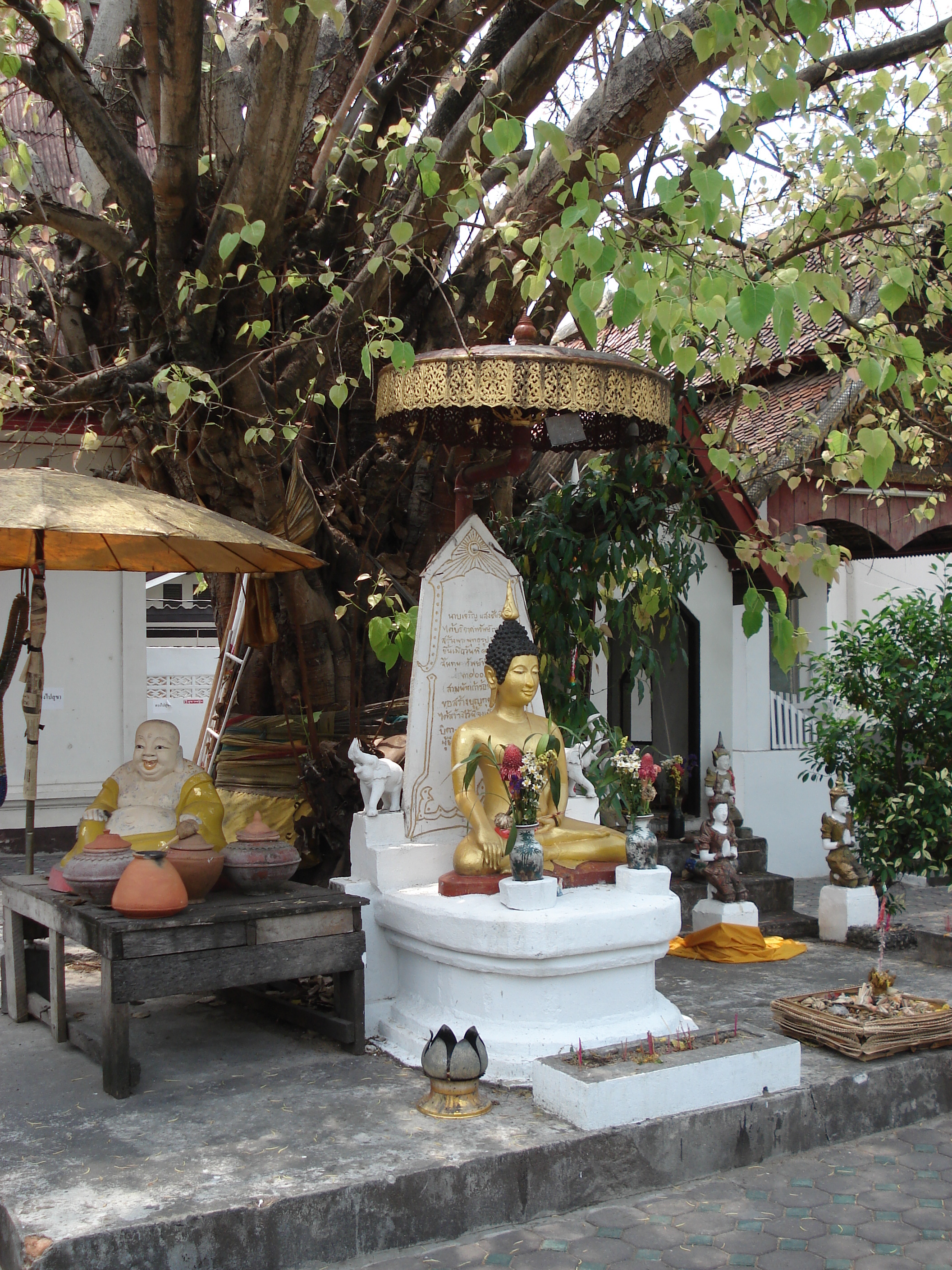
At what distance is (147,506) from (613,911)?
2.61m

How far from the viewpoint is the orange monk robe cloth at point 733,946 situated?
686cm

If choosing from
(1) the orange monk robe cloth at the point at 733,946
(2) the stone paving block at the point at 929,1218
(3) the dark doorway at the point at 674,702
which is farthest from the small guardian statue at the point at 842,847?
(2) the stone paving block at the point at 929,1218

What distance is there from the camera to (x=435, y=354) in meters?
5.12

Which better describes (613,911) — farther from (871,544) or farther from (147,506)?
(871,544)

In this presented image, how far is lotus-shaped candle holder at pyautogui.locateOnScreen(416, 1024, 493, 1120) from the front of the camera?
4.04m

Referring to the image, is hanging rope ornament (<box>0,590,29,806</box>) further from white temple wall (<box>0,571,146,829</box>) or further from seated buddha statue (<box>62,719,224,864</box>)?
white temple wall (<box>0,571,146,829</box>)

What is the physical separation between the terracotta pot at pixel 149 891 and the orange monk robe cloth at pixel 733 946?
354cm

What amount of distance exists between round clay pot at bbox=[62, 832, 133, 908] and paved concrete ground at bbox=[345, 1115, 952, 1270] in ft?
5.70

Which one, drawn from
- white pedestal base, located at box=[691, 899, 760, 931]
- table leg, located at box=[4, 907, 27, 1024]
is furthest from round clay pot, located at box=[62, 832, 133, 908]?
white pedestal base, located at box=[691, 899, 760, 931]

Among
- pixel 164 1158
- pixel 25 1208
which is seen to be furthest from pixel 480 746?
pixel 25 1208

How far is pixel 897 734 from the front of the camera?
24.6 feet

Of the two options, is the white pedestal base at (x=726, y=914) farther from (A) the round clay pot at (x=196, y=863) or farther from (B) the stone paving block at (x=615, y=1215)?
(A) the round clay pot at (x=196, y=863)

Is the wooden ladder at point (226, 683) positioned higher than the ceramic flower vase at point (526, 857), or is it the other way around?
the wooden ladder at point (226, 683)

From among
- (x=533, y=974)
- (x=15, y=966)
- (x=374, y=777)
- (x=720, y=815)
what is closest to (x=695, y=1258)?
(x=533, y=974)
